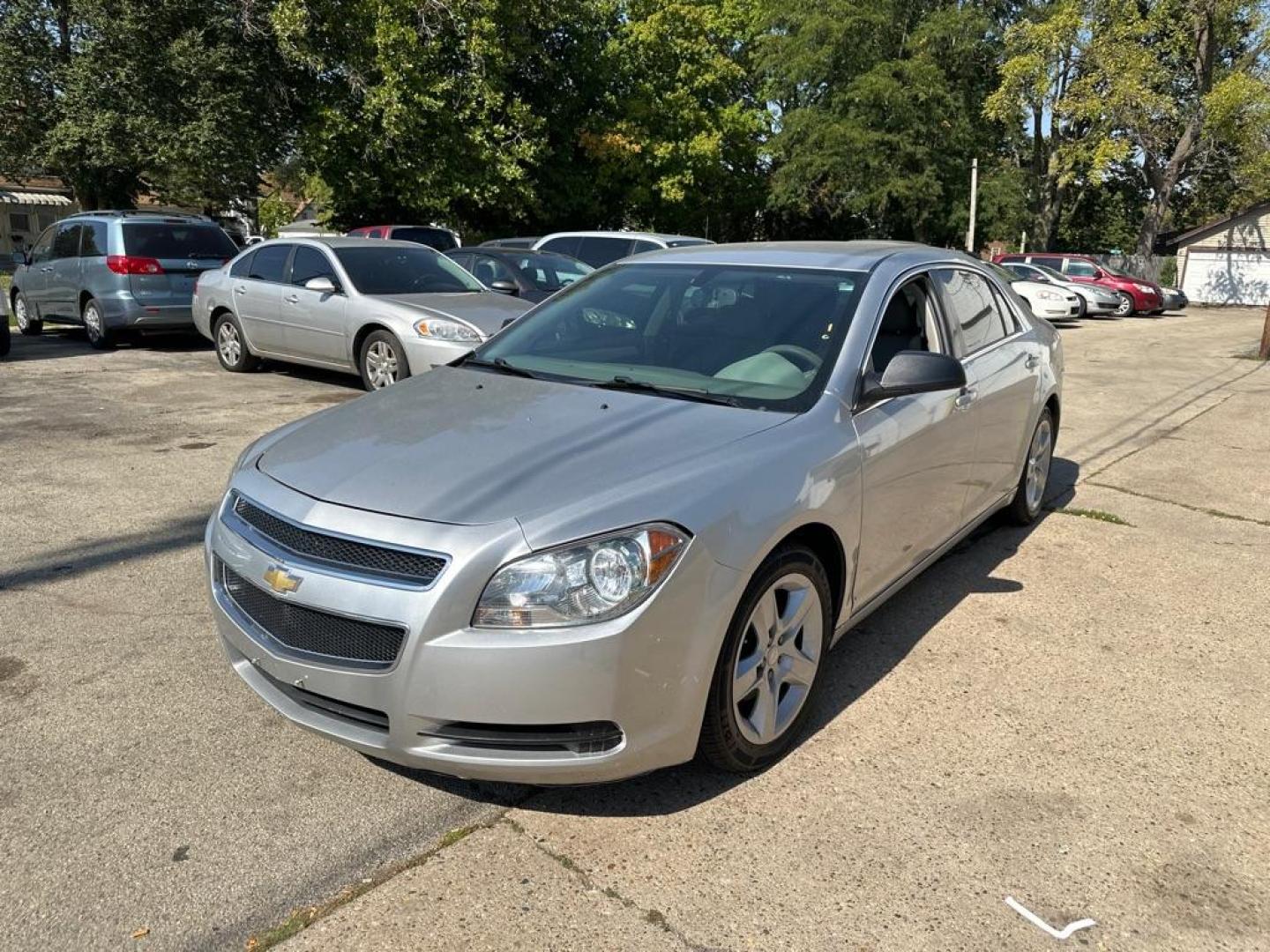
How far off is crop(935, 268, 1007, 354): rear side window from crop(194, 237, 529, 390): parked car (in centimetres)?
454

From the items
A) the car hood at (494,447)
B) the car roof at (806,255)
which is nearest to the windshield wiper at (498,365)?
the car hood at (494,447)

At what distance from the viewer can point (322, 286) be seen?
8891 mm

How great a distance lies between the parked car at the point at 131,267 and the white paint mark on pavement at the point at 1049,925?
11.8 meters

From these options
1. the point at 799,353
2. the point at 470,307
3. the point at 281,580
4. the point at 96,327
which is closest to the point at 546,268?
the point at 470,307

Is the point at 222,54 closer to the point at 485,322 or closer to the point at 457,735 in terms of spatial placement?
the point at 485,322

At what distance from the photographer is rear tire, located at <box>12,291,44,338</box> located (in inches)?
551

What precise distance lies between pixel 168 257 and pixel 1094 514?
10.7m

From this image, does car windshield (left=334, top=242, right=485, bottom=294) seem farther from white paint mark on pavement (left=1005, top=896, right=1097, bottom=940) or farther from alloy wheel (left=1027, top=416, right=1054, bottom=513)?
white paint mark on pavement (left=1005, top=896, right=1097, bottom=940)

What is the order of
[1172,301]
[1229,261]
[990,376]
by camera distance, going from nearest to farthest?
[990,376] < [1172,301] < [1229,261]

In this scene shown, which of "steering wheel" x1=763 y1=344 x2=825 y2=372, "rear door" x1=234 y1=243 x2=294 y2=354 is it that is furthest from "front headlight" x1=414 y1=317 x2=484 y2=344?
"steering wheel" x1=763 y1=344 x2=825 y2=372

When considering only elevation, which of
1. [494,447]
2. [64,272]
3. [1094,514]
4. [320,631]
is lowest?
[1094,514]

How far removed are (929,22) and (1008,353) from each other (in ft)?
106

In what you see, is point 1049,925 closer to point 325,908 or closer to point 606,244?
point 325,908

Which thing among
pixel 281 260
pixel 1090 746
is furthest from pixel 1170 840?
pixel 281 260
